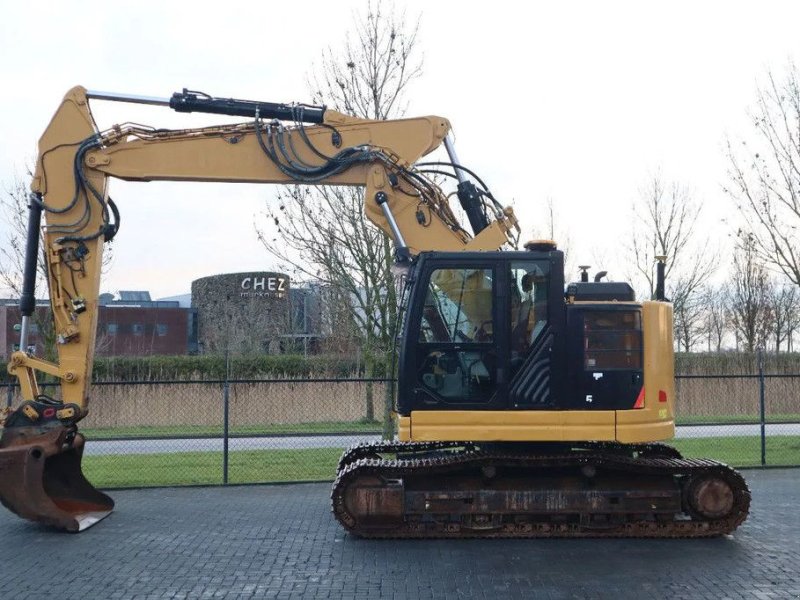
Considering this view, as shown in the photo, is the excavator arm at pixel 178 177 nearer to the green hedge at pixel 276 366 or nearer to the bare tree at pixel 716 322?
the green hedge at pixel 276 366

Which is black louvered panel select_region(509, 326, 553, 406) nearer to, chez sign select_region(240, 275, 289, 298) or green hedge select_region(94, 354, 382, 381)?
green hedge select_region(94, 354, 382, 381)

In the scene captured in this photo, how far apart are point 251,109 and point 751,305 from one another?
88.2 ft

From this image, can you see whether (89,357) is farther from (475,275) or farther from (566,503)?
(566,503)

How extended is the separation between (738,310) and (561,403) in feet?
89.4

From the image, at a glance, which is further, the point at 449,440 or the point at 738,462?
the point at 738,462

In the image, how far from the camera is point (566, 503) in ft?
29.6

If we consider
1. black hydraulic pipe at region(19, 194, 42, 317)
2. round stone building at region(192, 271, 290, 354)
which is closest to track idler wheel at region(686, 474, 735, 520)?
black hydraulic pipe at region(19, 194, 42, 317)

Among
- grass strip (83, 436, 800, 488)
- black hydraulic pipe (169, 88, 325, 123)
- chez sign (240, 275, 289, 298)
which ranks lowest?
grass strip (83, 436, 800, 488)

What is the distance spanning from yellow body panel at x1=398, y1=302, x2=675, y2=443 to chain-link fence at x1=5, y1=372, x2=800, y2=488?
5036mm

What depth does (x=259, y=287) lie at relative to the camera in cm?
4478

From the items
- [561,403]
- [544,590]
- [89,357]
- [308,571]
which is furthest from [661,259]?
[89,357]

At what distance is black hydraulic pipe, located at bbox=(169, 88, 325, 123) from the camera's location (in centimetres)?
967

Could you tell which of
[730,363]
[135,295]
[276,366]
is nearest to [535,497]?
[276,366]

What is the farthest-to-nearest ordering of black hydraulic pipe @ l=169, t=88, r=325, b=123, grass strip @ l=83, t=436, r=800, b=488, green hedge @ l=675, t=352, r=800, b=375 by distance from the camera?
green hedge @ l=675, t=352, r=800, b=375 < grass strip @ l=83, t=436, r=800, b=488 < black hydraulic pipe @ l=169, t=88, r=325, b=123
